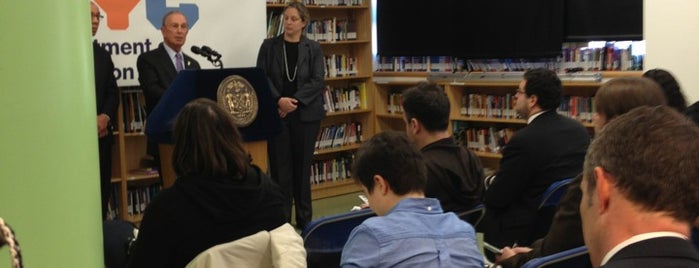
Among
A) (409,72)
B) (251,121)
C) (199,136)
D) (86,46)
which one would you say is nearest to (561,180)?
(199,136)

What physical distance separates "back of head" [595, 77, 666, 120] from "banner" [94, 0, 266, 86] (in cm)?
363

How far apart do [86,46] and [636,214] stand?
124cm

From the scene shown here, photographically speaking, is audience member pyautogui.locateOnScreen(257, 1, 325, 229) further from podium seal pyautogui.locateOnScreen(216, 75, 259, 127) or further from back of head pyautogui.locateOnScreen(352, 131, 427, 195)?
back of head pyautogui.locateOnScreen(352, 131, 427, 195)

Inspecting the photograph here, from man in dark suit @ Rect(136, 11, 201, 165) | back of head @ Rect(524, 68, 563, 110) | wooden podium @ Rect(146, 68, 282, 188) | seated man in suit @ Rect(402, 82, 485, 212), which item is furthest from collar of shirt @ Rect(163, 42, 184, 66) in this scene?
back of head @ Rect(524, 68, 563, 110)

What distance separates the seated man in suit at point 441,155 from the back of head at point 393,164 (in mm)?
754

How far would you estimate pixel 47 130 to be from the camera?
1681 mm

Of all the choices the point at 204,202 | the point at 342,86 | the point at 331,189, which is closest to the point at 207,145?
the point at 204,202

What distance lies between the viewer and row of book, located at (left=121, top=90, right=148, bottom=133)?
5.88 m

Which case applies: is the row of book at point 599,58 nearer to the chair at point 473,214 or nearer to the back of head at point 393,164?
the chair at point 473,214

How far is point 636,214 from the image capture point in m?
1.20

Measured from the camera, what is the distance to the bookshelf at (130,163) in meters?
5.80

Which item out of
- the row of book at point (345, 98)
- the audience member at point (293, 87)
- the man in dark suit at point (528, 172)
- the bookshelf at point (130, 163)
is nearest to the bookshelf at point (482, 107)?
the row of book at point (345, 98)

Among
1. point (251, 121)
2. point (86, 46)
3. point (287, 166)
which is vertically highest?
point (86, 46)

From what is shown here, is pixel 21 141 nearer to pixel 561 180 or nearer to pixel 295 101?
pixel 561 180
